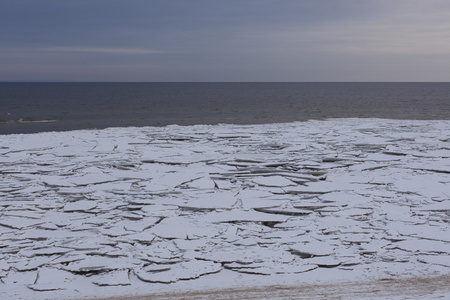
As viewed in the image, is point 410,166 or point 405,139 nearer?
point 410,166

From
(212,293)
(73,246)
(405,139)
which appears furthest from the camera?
(405,139)

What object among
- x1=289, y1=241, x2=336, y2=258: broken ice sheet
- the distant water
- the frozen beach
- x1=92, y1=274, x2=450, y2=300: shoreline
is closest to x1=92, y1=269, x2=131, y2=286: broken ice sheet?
the frozen beach

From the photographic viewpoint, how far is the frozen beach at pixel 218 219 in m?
3.00

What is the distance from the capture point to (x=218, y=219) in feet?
13.5

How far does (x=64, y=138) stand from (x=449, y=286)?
8.02 m

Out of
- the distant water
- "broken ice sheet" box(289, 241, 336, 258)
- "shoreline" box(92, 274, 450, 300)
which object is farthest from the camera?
the distant water

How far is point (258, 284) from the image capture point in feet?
9.49

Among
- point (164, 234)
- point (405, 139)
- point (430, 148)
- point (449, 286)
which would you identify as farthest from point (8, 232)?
point (405, 139)

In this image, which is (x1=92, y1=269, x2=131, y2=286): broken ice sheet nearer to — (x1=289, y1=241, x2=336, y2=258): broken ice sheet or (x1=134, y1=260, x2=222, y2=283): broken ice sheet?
(x1=134, y1=260, x2=222, y2=283): broken ice sheet

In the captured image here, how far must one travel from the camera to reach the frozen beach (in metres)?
3.00

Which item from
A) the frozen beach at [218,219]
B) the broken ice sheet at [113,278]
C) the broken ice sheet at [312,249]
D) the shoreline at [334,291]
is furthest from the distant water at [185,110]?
the shoreline at [334,291]

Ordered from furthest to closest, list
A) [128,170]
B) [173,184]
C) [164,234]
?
[128,170]
[173,184]
[164,234]

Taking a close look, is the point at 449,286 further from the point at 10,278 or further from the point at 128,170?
the point at 128,170

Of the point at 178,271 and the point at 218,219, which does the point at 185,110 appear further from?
the point at 178,271
